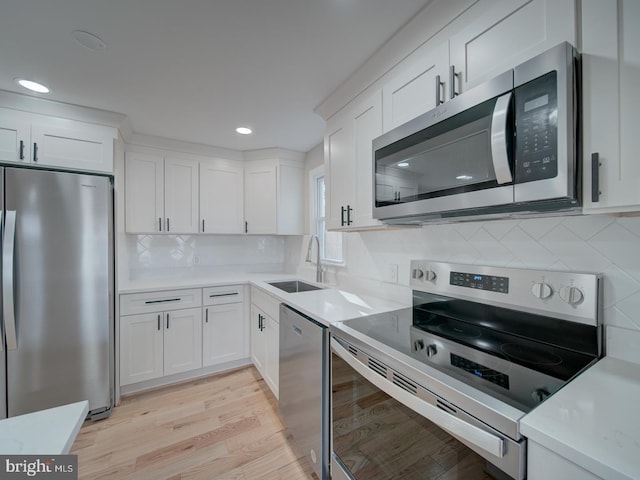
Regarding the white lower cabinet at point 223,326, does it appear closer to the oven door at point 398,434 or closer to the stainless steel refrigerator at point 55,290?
the stainless steel refrigerator at point 55,290

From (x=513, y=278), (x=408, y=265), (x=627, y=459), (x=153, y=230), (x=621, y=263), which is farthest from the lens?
(x=153, y=230)

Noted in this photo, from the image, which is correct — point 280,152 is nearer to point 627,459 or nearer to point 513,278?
point 513,278

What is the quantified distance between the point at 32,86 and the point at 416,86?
2.47m

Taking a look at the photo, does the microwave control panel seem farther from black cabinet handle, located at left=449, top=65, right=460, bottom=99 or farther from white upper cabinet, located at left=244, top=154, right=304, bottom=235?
white upper cabinet, located at left=244, top=154, right=304, bottom=235

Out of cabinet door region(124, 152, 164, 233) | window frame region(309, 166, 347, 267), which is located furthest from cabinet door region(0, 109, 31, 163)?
window frame region(309, 166, 347, 267)

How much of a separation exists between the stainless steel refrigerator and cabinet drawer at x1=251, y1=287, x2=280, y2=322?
1142 mm

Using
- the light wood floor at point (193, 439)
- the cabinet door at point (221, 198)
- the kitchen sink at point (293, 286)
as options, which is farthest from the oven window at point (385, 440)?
the cabinet door at point (221, 198)

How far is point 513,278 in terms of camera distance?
1134 mm

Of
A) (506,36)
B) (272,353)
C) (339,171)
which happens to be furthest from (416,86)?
(272,353)

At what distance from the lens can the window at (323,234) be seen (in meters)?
2.63

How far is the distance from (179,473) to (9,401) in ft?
4.30

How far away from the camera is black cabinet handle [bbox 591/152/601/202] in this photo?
0.74 meters

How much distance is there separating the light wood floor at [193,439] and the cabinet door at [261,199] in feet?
5.43

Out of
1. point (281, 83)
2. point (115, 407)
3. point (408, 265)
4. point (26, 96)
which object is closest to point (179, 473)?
point (115, 407)
